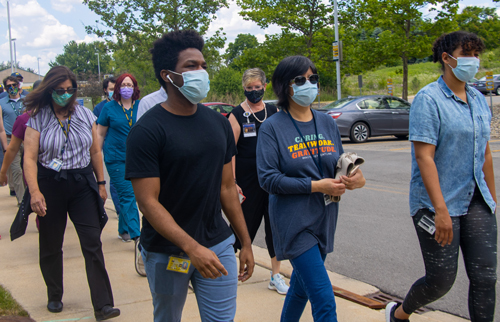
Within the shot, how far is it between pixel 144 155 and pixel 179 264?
0.55 metres

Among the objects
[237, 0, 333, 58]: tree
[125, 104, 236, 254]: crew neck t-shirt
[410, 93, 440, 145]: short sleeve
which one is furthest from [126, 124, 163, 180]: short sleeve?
[237, 0, 333, 58]: tree

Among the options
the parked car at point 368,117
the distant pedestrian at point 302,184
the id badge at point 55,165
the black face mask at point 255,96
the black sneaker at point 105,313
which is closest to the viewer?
the distant pedestrian at point 302,184

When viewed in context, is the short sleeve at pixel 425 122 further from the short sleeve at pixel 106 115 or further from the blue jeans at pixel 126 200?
the short sleeve at pixel 106 115

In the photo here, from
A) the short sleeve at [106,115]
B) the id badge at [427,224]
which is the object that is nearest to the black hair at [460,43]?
the id badge at [427,224]

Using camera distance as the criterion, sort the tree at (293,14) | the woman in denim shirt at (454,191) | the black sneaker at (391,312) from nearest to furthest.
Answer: the woman in denim shirt at (454,191)
the black sneaker at (391,312)
the tree at (293,14)

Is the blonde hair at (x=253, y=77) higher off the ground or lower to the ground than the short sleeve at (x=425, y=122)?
higher

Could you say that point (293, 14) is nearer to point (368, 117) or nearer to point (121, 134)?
point (368, 117)

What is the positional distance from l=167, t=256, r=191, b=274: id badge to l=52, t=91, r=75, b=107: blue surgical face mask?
2.10 m

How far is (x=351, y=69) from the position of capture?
2691 centimetres

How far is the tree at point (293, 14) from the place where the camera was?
26547 mm

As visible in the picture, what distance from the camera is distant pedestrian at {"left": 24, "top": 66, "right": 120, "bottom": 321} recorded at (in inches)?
147

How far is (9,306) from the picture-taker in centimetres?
395

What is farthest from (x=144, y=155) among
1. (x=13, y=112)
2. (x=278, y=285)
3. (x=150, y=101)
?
(x=13, y=112)

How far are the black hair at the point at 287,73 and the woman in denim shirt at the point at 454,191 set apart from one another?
72cm
